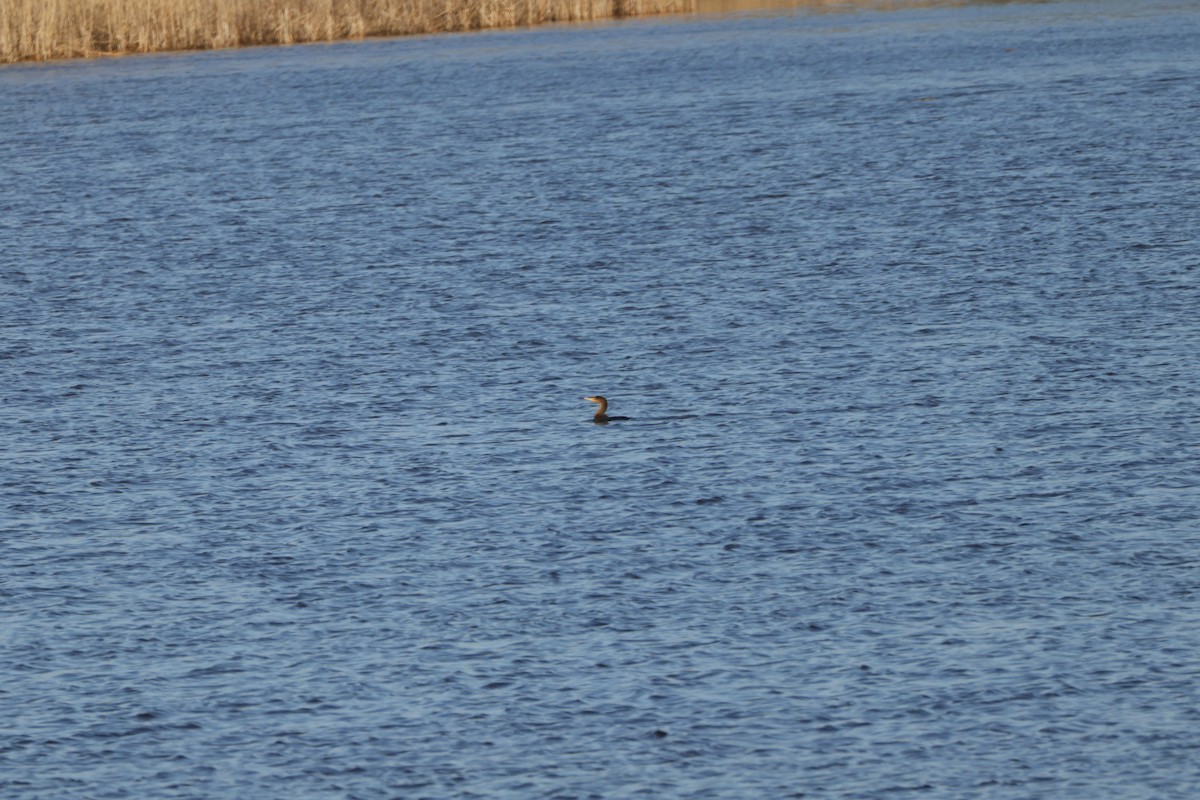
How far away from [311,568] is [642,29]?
43885 millimetres

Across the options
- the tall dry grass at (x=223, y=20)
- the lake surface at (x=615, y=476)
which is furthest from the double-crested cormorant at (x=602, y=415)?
the tall dry grass at (x=223, y=20)

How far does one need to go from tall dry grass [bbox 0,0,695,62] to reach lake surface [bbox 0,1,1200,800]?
17810mm

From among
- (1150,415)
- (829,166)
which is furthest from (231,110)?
(1150,415)

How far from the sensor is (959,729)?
9.30 meters

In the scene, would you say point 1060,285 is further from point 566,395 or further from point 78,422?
point 78,422

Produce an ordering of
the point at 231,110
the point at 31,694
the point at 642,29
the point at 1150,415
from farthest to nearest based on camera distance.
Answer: the point at 642,29 < the point at 231,110 < the point at 1150,415 < the point at 31,694

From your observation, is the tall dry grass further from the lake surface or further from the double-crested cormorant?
the double-crested cormorant

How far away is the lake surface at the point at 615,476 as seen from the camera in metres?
9.45

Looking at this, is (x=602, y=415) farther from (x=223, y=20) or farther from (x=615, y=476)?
(x=223, y=20)

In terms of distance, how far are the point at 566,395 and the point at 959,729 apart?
301 inches

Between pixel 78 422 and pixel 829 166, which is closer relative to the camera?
pixel 78 422

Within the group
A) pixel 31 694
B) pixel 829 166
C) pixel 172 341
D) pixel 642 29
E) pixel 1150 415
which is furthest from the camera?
pixel 642 29

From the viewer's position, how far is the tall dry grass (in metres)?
48.2

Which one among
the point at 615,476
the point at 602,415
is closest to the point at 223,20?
the point at 602,415
